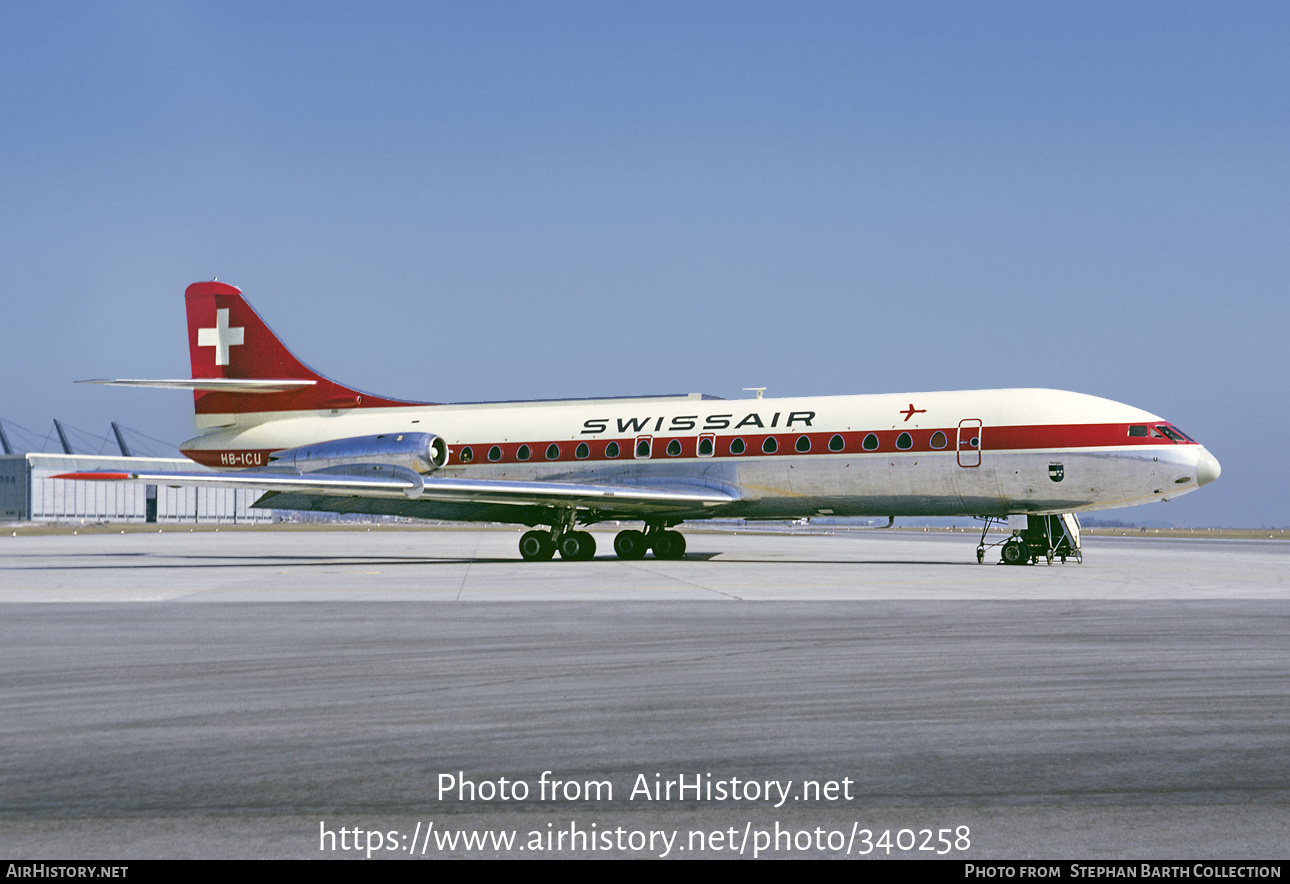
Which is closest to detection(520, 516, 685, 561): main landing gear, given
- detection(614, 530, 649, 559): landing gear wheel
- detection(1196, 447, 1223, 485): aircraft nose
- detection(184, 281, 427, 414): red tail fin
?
detection(614, 530, 649, 559): landing gear wheel

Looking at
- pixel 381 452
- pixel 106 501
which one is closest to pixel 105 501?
pixel 106 501

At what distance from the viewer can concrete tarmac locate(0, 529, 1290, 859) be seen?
4930mm

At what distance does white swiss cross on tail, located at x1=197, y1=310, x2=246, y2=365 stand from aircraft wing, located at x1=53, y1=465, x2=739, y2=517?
7.13 m

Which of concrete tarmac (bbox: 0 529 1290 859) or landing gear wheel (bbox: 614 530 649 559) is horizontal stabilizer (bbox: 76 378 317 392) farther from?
concrete tarmac (bbox: 0 529 1290 859)

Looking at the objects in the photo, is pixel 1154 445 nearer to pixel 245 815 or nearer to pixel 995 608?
pixel 995 608

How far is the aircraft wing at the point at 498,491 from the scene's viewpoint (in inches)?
1147

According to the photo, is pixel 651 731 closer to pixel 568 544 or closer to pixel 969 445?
pixel 969 445

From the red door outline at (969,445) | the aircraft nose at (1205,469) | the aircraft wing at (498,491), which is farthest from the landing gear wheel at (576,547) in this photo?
the aircraft nose at (1205,469)

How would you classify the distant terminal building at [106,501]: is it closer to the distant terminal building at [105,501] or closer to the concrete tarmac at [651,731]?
the distant terminal building at [105,501]

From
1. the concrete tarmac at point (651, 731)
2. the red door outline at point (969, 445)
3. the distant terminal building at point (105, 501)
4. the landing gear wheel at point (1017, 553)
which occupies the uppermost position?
the red door outline at point (969, 445)

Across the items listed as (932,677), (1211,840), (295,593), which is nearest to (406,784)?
(1211,840)

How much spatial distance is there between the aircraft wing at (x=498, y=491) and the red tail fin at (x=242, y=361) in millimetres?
5805

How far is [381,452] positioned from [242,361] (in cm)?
654

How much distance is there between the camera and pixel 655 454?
31.6m
